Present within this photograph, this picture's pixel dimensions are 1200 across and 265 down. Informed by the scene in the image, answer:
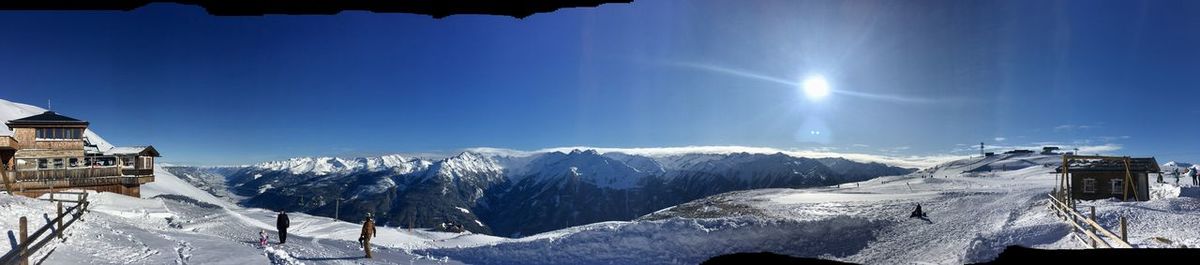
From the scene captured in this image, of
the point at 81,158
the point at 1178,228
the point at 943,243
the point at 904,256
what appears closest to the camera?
the point at 1178,228

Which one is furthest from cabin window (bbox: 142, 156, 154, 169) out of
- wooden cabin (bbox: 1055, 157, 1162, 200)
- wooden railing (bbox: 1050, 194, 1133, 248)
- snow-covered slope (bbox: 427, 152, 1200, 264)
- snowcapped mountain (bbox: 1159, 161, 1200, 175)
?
snowcapped mountain (bbox: 1159, 161, 1200, 175)

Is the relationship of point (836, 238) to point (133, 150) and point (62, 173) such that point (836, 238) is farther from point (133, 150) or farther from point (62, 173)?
point (133, 150)

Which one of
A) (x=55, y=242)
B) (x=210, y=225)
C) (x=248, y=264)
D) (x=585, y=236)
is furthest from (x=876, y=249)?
(x=210, y=225)

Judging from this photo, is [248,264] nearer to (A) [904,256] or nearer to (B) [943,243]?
(A) [904,256]

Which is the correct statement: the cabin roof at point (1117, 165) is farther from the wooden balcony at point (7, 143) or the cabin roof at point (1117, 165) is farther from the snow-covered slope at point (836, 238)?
the wooden balcony at point (7, 143)

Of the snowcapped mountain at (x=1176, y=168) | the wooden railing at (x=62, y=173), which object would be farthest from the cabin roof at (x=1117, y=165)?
the wooden railing at (x=62, y=173)
